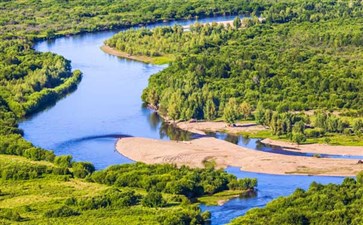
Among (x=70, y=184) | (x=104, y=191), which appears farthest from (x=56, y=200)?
(x=70, y=184)

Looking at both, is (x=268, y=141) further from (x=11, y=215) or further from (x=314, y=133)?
(x=11, y=215)

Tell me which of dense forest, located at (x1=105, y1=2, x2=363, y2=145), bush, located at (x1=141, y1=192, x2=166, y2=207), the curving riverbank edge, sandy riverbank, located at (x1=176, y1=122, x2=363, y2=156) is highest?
bush, located at (x1=141, y1=192, x2=166, y2=207)

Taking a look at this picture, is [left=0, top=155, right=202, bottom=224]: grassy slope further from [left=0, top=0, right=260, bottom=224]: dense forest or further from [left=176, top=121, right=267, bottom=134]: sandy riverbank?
[left=176, top=121, right=267, bottom=134]: sandy riverbank

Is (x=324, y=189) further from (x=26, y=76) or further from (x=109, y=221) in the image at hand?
(x=26, y=76)

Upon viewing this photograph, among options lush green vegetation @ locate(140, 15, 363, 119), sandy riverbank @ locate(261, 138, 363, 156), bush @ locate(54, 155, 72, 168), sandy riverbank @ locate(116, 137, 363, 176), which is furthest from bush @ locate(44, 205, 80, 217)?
lush green vegetation @ locate(140, 15, 363, 119)

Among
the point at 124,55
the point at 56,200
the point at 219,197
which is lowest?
the point at 124,55

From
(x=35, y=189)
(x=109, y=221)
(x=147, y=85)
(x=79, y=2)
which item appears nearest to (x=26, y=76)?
(x=147, y=85)

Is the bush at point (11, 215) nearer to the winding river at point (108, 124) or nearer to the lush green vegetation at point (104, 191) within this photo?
the lush green vegetation at point (104, 191)
